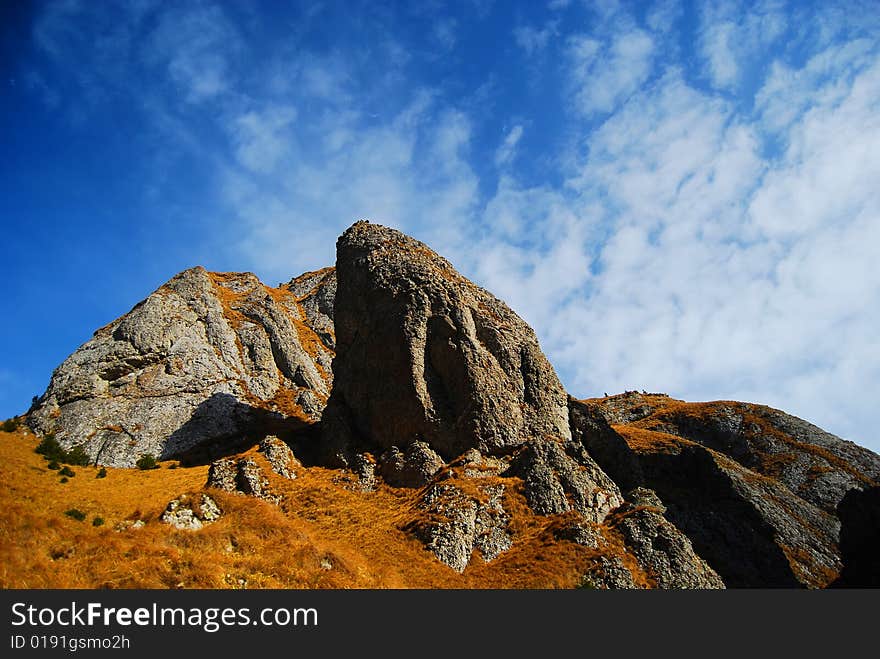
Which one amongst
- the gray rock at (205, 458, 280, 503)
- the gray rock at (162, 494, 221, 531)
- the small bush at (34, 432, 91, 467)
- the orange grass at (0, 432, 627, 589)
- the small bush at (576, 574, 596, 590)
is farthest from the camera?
the small bush at (34, 432, 91, 467)

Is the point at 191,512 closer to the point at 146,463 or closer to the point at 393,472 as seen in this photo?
the point at 393,472

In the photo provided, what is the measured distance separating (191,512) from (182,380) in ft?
90.6

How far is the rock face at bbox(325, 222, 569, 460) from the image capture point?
131 feet

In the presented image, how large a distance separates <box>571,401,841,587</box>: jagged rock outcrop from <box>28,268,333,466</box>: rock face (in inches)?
1233

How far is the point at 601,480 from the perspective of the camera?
39188 millimetres

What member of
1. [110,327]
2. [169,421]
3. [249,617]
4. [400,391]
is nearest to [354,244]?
[400,391]

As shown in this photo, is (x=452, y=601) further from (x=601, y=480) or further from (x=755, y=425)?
(x=755, y=425)

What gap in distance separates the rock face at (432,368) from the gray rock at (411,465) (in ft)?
3.14

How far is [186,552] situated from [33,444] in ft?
91.8

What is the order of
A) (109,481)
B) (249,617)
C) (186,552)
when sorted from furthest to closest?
1. (109,481)
2. (186,552)
3. (249,617)

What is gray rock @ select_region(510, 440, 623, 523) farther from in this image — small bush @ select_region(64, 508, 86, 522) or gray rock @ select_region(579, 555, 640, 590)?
small bush @ select_region(64, 508, 86, 522)

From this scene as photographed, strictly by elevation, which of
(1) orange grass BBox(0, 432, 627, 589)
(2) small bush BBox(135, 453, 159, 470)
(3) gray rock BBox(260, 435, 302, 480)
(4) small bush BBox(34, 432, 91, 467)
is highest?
(4) small bush BBox(34, 432, 91, 467)

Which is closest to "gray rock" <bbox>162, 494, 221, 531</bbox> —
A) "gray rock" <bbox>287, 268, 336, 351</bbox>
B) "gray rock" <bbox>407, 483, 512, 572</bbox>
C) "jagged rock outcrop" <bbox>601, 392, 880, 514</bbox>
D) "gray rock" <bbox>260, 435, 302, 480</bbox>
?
"gray rock" <bbox>260, 435, 302, 480</bbox>

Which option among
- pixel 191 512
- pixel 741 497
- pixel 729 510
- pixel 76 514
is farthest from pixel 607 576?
pixel 76 514
